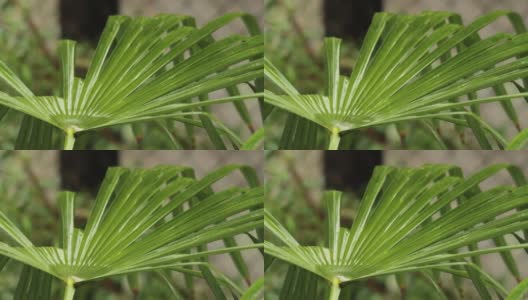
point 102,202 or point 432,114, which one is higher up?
point 432,114

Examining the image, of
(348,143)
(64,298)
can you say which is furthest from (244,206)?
(64,298)

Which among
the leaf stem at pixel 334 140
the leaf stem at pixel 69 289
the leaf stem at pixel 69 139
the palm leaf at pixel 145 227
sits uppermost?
the leaf stem at pixel 334 140

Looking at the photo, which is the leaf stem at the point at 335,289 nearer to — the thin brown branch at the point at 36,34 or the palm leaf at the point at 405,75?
the palm leaf at the point at 405,75

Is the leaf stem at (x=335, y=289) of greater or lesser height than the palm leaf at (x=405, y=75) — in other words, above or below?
below

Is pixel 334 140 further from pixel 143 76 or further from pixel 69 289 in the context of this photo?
pixel 69 289

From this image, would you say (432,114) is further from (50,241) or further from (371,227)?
(50,241)

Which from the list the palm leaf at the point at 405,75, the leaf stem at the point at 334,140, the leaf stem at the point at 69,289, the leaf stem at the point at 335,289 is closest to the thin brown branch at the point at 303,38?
the palm leaf at the point at 405,75
